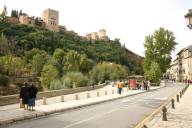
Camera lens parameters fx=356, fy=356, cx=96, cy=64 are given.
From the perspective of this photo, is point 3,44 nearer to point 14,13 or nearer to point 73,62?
point 73,62

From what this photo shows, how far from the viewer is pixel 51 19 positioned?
176m

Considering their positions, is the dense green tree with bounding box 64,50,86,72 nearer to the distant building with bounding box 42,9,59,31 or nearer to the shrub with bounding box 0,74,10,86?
the shrub with bounding box 0,74,10,86

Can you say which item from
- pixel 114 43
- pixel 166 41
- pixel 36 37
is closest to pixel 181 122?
pixel 166 41

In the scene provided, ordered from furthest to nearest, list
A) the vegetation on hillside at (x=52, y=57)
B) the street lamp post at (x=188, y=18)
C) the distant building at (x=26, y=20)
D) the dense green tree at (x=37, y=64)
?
the distant building at (x=26, y=20), the dense green tree at (x=37, y=64), the vegetation on hillside at (x=52, y=57), the street lamp post at (x=188, y=18)

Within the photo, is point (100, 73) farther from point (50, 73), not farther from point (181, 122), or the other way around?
point (181, 122)

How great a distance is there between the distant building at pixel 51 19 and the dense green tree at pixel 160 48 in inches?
3456

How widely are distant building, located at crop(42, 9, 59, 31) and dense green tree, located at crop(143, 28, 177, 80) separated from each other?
3456 inches

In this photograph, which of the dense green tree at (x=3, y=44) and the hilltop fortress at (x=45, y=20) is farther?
the hilltop fortress at (x=45, y=20)

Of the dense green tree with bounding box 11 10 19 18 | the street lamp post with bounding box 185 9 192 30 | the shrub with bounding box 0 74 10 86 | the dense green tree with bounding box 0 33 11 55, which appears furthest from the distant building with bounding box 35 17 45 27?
the street lamp post with bounding box 185 9 192 30

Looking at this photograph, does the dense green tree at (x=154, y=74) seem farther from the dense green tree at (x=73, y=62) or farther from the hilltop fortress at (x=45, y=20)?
the hilltop fortress at (x=45, y=20)

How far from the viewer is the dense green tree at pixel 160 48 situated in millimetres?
91500

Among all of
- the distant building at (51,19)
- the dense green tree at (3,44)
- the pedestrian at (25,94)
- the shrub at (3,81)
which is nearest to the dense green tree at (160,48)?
the dense green tree at (3,44)

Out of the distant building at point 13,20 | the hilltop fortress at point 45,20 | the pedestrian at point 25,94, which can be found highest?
the hilltop fortress at point 45,20

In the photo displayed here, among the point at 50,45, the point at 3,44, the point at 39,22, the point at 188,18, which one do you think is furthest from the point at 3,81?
the point at 39,22
